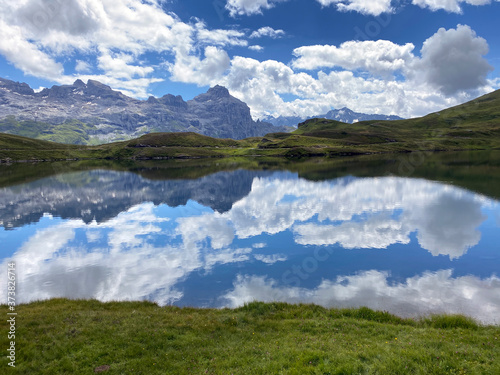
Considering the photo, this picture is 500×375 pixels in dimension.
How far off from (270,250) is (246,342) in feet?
80.8

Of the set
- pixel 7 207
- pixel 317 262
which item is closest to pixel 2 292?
pixel 317 262

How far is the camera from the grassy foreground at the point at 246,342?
14719mm

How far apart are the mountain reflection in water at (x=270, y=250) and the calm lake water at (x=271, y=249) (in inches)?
8.4

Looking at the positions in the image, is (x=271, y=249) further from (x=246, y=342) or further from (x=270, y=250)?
(x=246, y=342)

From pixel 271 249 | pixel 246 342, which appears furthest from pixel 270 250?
pixel 246 342

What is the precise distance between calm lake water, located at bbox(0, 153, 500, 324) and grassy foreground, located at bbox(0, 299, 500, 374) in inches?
193

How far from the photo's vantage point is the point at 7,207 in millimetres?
73938

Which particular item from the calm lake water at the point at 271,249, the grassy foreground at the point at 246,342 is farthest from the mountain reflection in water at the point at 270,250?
the grassy foreground at the point at 246,342

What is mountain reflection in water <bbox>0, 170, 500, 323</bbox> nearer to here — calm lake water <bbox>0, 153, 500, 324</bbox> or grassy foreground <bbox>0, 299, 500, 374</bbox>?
calm lake water <bbox>0, 153, 500, 324</bbox>

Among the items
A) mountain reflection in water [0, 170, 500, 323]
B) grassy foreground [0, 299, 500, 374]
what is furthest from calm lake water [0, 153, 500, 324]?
grassy foreground [0, 299, 500, 374]

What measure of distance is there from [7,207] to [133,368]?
276 ft

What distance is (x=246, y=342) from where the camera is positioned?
1862cm

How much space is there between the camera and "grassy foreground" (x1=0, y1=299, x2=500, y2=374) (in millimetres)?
14719

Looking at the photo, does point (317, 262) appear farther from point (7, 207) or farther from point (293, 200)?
point (7, 207)
